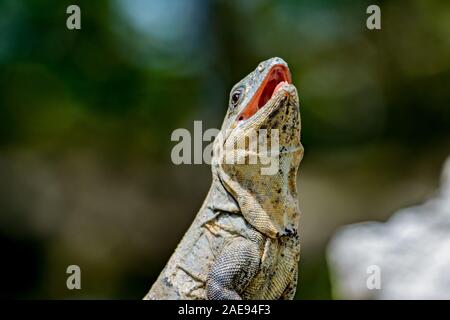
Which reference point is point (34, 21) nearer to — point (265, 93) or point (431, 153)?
point (431, 153)

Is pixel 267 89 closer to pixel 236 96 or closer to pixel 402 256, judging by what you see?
pixel 236 96

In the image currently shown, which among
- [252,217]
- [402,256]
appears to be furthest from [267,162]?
[402,256]

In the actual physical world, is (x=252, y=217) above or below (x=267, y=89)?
below

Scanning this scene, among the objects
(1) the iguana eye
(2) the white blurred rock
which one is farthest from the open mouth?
(2) the white blurred rock

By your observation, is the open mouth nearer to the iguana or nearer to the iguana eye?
the iguana

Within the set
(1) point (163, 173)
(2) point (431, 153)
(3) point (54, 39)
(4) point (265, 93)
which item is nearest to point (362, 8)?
(2) point (431, 153)
